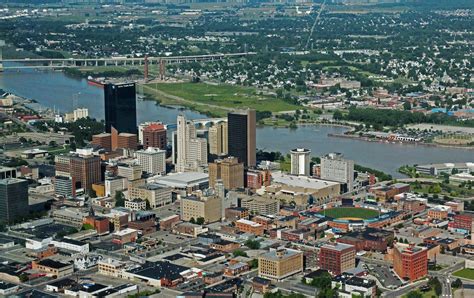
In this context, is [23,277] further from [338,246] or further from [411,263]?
[411,263]

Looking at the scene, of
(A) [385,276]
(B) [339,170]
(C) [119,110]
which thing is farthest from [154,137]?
(A) [385,276]

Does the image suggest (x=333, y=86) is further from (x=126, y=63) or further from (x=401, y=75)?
(x=126, y=63)

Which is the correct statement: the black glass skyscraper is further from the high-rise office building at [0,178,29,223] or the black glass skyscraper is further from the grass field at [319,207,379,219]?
the grass field at [319,207,379,219]

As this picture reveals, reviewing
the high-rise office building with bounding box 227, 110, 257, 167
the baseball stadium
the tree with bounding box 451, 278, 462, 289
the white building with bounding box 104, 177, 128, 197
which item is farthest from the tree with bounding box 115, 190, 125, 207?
the tree with bounding box 451, 278, 462, 289

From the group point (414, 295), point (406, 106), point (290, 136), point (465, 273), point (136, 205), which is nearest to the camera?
point (414, 295)

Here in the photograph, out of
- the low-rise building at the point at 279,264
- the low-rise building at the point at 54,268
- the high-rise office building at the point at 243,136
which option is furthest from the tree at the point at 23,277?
the high-rise office building at the point at 243,136

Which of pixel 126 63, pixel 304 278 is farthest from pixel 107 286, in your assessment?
pixel 126 63
